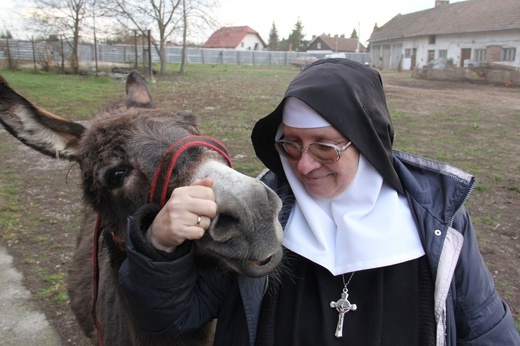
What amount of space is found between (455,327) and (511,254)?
3.33 metres

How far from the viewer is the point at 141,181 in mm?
1949

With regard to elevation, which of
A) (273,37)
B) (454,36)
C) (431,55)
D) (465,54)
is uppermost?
(273,37)

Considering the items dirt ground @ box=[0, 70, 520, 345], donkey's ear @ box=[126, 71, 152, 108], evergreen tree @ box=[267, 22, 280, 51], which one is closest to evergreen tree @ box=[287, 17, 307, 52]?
evergreen tree @ box=[267, 22, 280, 51]

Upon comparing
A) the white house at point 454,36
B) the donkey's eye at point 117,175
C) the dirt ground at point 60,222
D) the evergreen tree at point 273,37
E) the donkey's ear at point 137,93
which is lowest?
the dirt ground at point 60,222

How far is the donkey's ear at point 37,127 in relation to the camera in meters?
2.17

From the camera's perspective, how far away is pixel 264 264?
165 cm

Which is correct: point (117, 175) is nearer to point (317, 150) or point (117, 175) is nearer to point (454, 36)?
point (317, 150)

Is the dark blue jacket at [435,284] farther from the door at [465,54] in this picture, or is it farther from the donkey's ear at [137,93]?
the door at [465,54]

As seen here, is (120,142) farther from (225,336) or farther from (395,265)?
(395,265)

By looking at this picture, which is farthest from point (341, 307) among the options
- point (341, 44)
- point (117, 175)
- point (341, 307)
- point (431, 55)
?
point (341, 44)

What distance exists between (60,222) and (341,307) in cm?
476

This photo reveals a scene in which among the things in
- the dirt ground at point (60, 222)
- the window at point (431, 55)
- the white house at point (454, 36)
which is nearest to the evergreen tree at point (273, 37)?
the white house at point (454, 36)

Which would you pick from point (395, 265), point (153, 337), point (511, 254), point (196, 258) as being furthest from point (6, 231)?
point (511, 254)

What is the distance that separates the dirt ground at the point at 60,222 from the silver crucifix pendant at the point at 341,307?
1.60 metres
